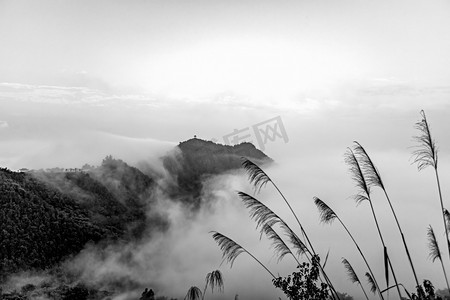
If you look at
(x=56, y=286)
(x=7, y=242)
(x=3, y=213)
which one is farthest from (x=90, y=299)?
(x=3, y=213)

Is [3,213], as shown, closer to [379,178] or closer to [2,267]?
[2,267]

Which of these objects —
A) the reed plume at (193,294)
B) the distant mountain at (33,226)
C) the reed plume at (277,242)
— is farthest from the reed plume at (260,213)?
the distant mountain at (33,226)

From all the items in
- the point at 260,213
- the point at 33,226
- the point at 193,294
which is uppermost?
the point at 260,213

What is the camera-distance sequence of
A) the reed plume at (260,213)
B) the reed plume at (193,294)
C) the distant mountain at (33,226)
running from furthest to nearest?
the distant mountain at (33,226), the reed plume at (260,213), the reed plume at (193,294)

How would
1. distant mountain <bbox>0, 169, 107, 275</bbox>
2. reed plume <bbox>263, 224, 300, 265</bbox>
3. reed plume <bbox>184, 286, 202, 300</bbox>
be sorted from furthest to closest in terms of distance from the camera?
distant mountain <bbox>0, 169, 107, 275</bbox> → reed plume <bbox>263, 224, 300, 265</bbox> → reed plume <bbox>184, 286, 202, 300</bbox>

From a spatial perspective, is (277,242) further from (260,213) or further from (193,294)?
(193,294)

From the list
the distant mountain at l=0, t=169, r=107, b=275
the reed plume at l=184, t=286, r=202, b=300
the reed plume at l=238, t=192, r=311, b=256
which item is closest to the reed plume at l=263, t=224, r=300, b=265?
the reed plume at l=238, t=192, r=311, b=256

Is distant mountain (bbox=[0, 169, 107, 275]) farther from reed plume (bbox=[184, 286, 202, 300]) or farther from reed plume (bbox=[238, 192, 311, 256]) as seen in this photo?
reed plume (bbox=[238, 192, 311, 256])

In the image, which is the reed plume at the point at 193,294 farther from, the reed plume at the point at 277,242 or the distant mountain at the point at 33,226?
the distant mountain at the point at 33,226

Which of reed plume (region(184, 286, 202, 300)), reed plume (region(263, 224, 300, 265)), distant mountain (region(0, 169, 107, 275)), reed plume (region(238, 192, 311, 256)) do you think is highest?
reed plume (region(238, 192, 311, 256))

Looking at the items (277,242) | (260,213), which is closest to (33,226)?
(277,242)

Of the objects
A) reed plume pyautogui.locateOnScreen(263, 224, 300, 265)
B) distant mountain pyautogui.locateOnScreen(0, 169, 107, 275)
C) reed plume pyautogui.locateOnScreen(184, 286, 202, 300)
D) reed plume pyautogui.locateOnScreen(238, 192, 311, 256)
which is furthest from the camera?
distant mountain pyautogui.locateOnScreen(0, 169, 107, 275)

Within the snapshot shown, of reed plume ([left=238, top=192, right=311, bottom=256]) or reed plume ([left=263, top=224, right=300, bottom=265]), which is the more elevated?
reed plume ([left=238, top=192, right=311, bottom=256])

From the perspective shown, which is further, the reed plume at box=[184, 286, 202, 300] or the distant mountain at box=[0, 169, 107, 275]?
the distant mountain at box=[0, 169, 107, 275]
